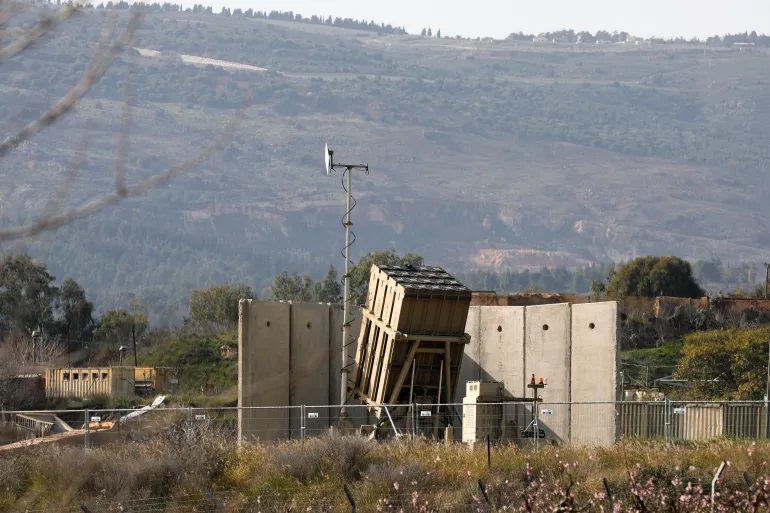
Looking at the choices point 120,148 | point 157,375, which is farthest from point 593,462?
point 157,375

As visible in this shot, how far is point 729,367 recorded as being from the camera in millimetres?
45312

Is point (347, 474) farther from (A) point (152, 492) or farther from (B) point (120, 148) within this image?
(B) point (120, 148)

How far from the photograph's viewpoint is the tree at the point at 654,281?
9325 cm

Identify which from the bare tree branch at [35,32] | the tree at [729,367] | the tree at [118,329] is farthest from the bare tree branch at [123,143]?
the tree at [118,329]

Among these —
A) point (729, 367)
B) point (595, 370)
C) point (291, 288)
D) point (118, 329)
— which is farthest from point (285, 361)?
point (291, 288)

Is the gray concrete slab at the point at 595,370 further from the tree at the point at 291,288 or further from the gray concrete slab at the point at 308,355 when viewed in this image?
the tree at the point at 291,288

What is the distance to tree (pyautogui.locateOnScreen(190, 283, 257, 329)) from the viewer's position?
336 ft

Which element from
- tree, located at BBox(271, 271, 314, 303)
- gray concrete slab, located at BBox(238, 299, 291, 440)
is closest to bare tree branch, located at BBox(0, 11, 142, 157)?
gray concrete slab, located at BBox(238, 299, 291, 440)

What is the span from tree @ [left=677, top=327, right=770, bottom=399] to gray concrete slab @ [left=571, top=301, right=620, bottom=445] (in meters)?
17.1

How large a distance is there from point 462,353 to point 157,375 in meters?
33.3

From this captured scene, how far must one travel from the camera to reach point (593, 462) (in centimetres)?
1994

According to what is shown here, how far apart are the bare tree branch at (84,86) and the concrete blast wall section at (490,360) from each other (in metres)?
18.6

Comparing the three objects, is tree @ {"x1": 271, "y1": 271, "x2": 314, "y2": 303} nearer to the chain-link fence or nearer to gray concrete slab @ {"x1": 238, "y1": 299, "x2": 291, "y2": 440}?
Answer: gray concrete slab @ {"x1": 238, "y1": 299, "x2": 291, "y2": 440}

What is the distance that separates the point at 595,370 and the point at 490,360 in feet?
9.51
